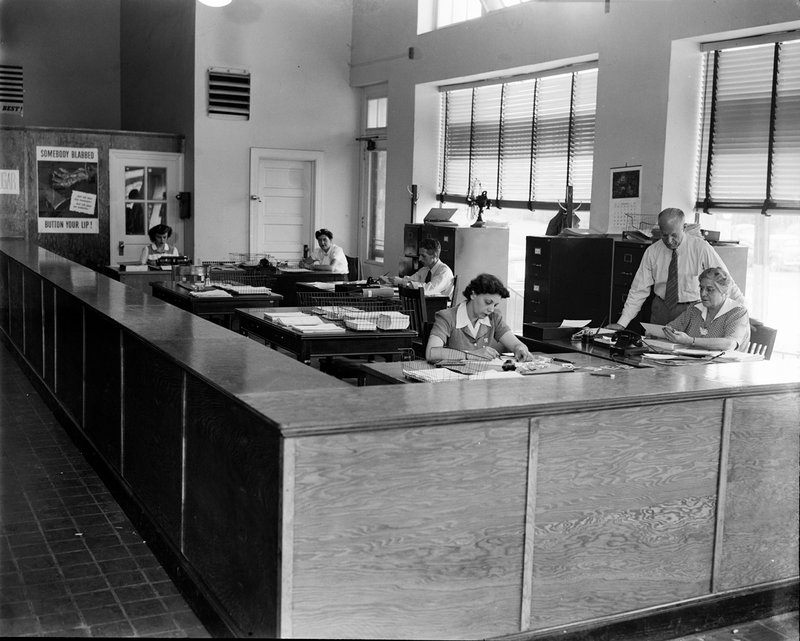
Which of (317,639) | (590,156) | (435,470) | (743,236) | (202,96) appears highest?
(202,96)

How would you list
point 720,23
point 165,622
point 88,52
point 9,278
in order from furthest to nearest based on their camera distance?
point 88,52 < point 9,278 < point 720,23 < point 165,622

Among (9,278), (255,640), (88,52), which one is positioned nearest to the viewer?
(255,640)

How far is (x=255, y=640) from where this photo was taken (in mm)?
2955

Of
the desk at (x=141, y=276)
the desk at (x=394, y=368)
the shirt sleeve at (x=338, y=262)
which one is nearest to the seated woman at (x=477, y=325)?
the desk at (x=394, y=368)

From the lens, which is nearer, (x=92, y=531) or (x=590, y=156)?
(x=92, y=531)

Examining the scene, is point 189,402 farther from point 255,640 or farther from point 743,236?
point 743,236

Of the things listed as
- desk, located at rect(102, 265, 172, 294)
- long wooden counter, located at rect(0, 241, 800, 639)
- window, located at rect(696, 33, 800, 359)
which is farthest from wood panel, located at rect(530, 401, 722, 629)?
desk, located at rect(102, 265, 172, 294)

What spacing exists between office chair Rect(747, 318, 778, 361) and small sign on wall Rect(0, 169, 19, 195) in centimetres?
960

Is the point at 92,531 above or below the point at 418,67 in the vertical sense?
below

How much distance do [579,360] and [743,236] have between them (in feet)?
11.7

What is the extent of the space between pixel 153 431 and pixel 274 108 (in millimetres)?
9528

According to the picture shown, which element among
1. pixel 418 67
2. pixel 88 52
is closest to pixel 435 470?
pixel 418 67

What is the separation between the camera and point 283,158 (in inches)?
521

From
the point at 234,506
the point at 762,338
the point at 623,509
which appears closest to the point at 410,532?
the point at 234,506
